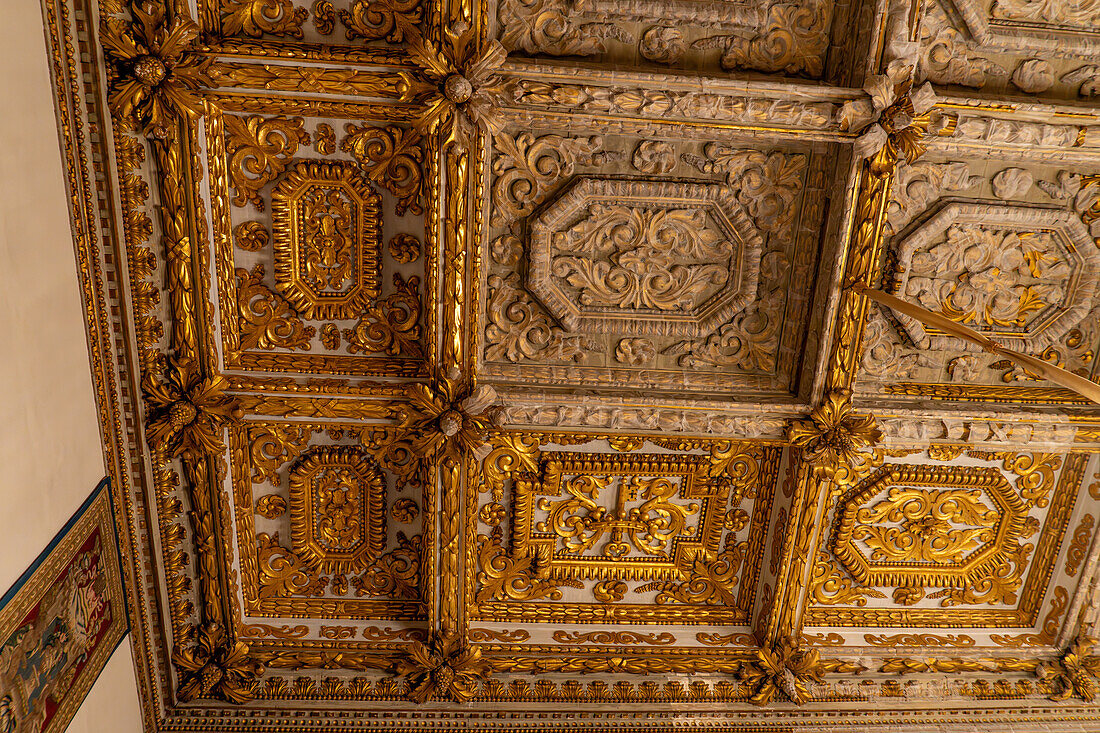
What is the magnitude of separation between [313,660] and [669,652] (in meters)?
1.92

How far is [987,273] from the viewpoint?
3.58 meters

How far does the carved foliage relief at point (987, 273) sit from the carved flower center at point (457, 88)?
2032 mm

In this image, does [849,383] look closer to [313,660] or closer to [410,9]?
[410,9]

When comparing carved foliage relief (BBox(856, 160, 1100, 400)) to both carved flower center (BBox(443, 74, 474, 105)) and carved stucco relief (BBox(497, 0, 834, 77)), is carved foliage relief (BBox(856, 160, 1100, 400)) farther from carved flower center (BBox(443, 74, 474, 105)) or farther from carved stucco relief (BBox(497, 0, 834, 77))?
carved flower center (BBox(443, 74, 474, 105))

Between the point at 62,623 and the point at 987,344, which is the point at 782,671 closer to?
the point at 987,344

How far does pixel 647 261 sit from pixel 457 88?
1178 mm

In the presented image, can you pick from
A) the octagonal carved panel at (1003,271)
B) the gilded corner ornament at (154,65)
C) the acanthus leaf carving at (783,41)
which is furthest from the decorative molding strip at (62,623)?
the octagonal carved panel at (1003,271)

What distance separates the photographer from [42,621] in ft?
9.25

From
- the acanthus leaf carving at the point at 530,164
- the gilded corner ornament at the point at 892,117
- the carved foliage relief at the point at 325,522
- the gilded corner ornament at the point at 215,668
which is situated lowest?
the gilded corner ornament at the point at 215,668

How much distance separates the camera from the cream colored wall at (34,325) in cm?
251

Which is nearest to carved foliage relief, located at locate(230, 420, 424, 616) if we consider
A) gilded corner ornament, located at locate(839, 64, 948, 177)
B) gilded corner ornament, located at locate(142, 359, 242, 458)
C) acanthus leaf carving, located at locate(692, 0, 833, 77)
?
gilded corner ornament, located at locate(142, 359, 242, 458)

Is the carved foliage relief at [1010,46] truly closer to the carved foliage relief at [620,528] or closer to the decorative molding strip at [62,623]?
the carved foliage relief at [620,528]

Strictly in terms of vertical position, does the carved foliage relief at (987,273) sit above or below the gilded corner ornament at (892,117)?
below

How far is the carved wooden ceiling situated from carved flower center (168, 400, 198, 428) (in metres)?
0.05
